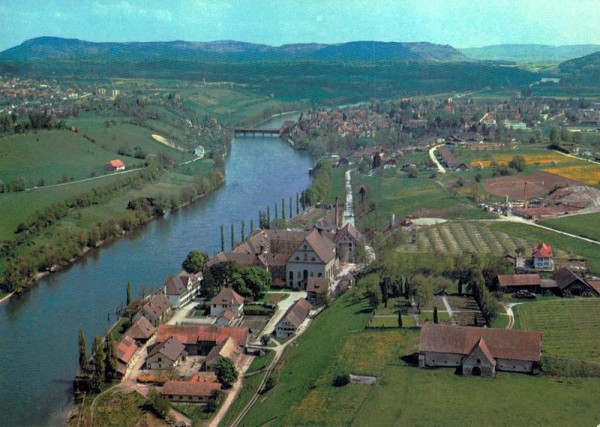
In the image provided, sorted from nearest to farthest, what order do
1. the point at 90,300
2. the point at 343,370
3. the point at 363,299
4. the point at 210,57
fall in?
the point at 343,370
the point at 363,299
the point at 90,300
the point at 210,57

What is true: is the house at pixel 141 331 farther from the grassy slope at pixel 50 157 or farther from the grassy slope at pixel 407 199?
the grassy slope at pixel 50 157

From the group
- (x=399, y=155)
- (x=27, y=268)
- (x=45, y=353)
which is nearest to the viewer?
(x=45, y=353)

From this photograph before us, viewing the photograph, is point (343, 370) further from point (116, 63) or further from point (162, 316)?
point (116, 63)

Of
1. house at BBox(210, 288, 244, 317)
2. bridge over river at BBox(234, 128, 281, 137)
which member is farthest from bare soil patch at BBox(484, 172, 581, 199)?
bridge over river at BBox(234, 128, 281, 137)

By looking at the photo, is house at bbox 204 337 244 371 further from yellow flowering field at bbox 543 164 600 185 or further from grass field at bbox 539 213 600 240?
yellow flowering field at bbox 543 164 600 185

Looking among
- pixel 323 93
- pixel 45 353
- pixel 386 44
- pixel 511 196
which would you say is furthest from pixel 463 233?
pixel 386 44

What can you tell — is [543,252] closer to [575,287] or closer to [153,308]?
[575,287]

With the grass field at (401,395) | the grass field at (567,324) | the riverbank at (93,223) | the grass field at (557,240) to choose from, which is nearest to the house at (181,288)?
the grass field at (401,395)
